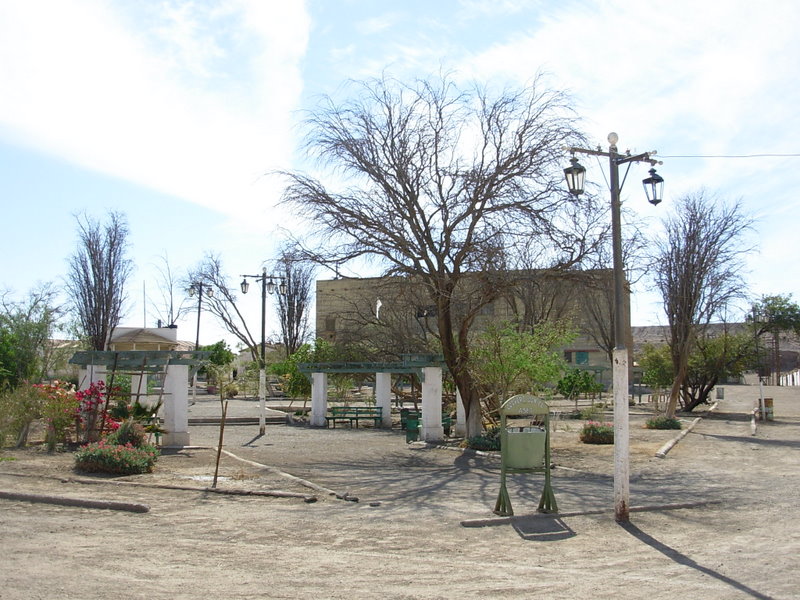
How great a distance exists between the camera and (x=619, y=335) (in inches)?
379

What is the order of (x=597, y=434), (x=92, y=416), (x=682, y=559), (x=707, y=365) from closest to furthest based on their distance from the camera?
(x=682, y=559) < (x=92, y=416) < (x=597, y=434) < (x=707, y=365)

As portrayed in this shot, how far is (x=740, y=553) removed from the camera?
784 centimetres

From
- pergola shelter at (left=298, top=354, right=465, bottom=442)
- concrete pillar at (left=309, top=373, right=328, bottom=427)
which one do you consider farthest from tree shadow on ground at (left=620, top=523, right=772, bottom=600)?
concrete pillar at (left=309, top=373, right=328, bottom=427)

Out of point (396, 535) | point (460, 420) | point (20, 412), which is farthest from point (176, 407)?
point (396, 535)

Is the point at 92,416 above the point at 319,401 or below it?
above

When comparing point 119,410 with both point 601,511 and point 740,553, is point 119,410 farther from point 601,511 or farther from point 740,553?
point 740,553

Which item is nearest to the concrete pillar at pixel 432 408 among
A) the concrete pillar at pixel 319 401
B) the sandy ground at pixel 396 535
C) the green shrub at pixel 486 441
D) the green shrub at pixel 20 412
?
the green shrub at pixel 486 441

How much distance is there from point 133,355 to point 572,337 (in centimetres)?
1193

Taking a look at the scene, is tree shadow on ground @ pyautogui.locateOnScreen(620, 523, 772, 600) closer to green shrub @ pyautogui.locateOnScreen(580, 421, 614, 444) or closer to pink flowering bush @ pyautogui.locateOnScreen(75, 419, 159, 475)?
pink flowering bush @ pyautogui.locateOnScreen(75, 419, 159, 475)

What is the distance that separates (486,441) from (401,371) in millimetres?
8193

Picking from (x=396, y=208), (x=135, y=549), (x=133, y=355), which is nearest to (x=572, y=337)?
(x=396, y=208)

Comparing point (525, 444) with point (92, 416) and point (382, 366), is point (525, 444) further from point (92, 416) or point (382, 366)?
point (382, 366)

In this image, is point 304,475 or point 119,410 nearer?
point 304,475

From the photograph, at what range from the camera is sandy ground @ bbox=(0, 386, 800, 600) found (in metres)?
6.57
